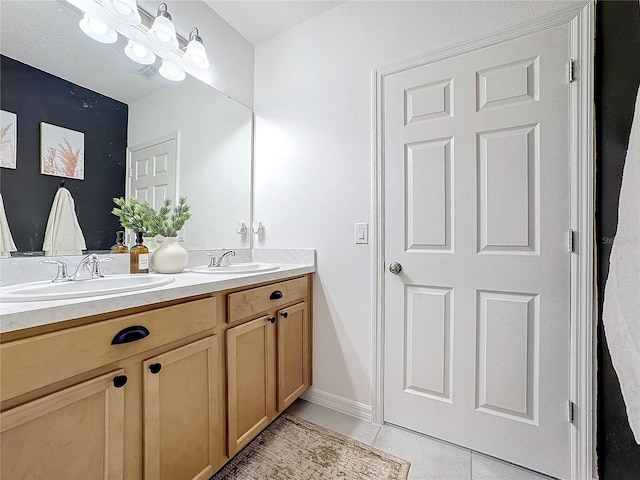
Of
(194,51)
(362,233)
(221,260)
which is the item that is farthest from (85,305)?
(194,51)

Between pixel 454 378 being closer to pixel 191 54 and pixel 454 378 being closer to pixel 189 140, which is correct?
pixel 189 140

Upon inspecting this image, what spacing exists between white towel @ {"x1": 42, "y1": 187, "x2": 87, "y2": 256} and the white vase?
282mm

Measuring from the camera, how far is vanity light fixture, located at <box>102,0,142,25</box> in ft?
4.23

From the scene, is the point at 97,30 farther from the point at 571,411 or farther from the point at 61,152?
the point at 571,411

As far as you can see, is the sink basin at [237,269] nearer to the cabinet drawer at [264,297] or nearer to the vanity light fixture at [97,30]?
the cabinet drawer at [264,297]

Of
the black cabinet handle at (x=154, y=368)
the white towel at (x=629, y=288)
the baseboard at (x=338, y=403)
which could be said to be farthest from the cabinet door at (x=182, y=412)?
the white towel at (x=629, y=288)

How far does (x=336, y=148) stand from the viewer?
1762 millimetres

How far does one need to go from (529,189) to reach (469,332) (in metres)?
0.71

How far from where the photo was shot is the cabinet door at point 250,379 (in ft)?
4.10

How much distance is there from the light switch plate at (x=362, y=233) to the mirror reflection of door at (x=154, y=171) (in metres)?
1.06

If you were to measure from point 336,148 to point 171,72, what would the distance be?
100 centimetres

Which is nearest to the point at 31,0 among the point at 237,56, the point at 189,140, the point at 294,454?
the point at 189,140

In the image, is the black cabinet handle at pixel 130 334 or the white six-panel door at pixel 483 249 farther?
the white six-panel door at pixel 483 249

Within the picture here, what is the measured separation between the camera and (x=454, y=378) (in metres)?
1.44
